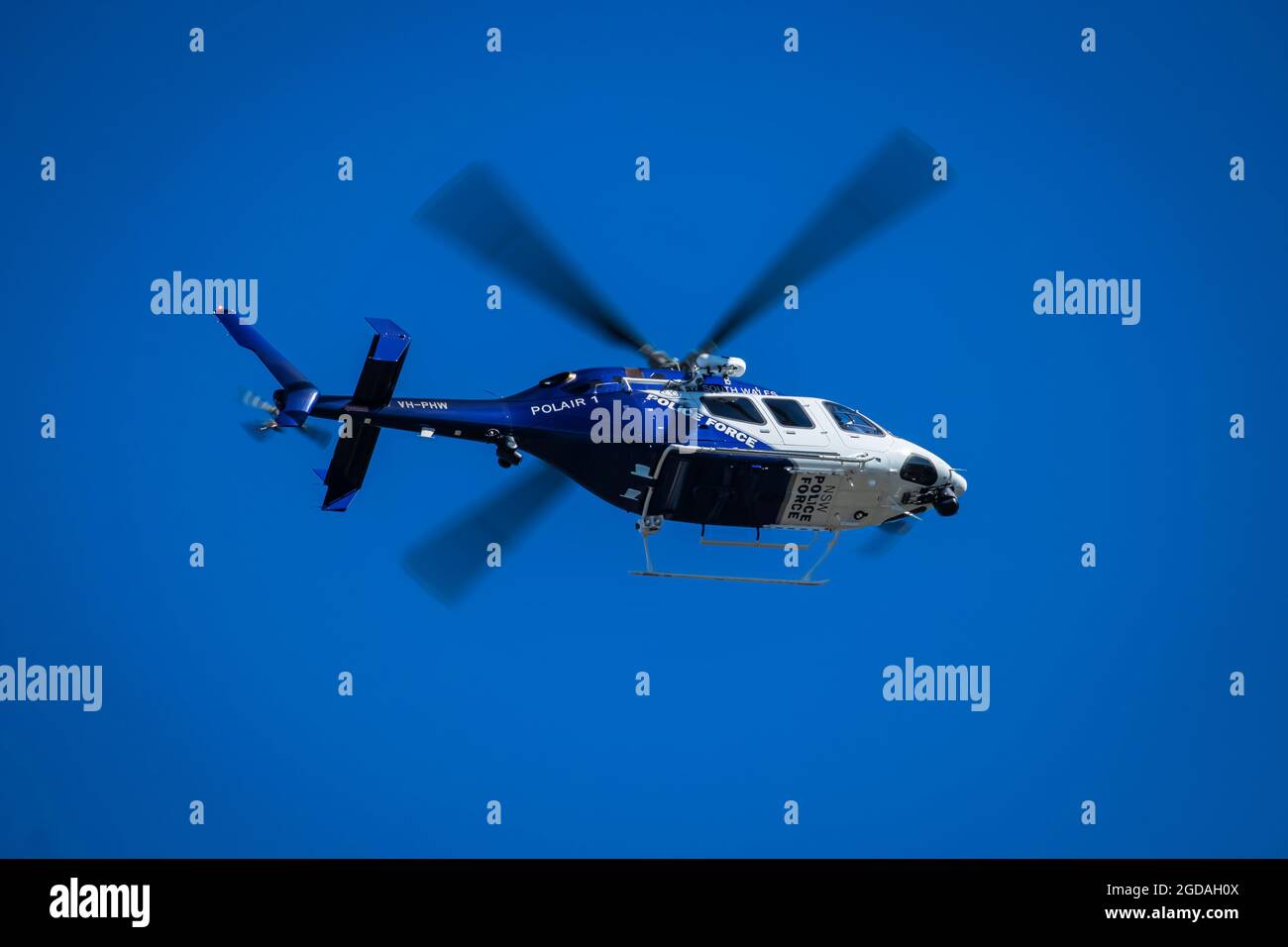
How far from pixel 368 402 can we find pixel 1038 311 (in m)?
11.1

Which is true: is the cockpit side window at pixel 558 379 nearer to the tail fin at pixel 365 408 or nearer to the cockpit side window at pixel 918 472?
the tail fin at pixel 365 408

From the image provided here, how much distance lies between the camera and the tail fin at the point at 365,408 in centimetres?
2255

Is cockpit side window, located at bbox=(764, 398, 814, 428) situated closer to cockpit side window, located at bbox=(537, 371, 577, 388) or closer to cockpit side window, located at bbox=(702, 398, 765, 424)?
cockpit side window, located at bbox=(702, 398, 765, 424)

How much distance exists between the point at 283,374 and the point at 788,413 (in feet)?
20.2

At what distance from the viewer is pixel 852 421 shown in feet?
80.9

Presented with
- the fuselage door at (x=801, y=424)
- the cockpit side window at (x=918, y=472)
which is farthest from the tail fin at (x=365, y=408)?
the cockpit side window at (x=918, y=472)

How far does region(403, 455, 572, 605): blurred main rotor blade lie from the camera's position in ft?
79.5

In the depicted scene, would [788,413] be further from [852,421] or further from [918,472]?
[918,472]

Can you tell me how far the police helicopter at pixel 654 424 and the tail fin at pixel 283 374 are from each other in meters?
0.02

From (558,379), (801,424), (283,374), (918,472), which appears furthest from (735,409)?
(283,374)

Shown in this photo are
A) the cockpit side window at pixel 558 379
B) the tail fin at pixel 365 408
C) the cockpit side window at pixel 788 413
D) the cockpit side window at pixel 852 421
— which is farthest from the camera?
the cockpit side window at pixel 852 421

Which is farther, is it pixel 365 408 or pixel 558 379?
pixel 558 379
